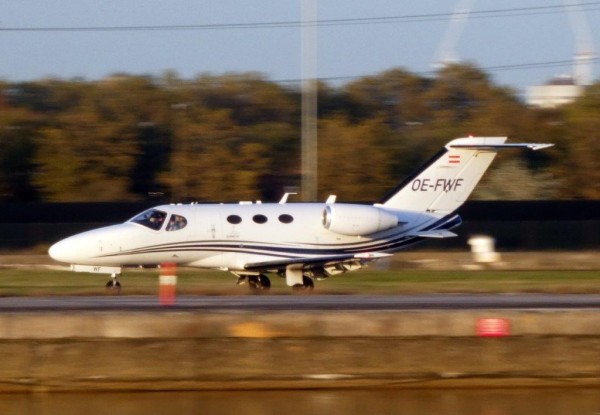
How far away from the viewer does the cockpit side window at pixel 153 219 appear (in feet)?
88.2

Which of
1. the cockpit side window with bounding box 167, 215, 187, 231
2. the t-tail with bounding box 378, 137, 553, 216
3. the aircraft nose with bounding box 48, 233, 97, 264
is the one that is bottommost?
the aircraft nose with bounding box 48, 233, 97, 264

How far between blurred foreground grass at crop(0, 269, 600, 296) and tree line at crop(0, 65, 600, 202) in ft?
72.7

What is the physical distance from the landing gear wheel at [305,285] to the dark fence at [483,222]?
436 inches

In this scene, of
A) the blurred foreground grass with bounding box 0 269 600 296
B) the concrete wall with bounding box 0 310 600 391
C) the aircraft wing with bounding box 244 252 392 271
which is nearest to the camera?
the concrete wall with bounding box 0 310 600 391

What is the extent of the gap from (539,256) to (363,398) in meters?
22.4

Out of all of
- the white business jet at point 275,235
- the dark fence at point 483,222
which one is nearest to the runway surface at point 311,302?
the white business jet at point 275,235

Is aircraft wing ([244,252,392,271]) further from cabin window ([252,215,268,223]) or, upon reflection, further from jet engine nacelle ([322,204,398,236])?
cabin window ([252,215,268,223])

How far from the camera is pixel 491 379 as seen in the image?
15531mm

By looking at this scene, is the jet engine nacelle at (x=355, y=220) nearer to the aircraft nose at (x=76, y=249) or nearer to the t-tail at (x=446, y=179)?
the t-tail at (x=446, y=179)

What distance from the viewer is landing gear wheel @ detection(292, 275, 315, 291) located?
87.2 feet

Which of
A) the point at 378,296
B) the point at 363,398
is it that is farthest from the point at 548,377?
the point at 378,296

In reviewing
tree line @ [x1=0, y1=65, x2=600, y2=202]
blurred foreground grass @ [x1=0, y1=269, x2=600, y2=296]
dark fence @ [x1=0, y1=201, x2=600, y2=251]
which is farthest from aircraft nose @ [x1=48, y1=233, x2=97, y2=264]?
tree line @ [x1=0, y1=65, x2=600, y2=202]

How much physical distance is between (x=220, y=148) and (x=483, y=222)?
2379cm

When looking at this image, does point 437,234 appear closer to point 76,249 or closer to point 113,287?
point 113,287
